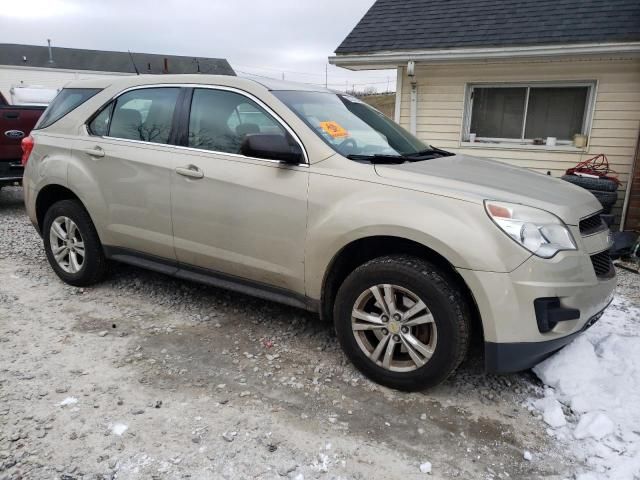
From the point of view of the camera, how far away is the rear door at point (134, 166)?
147 inches

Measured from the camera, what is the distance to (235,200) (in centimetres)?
335

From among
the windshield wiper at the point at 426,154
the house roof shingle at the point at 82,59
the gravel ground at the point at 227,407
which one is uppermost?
the house roof shingle at the point at 82,59

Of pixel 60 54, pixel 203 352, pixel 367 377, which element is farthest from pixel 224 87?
pixel 60 54

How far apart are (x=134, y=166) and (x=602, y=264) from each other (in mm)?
3312

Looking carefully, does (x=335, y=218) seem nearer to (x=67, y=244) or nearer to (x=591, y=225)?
(x=591, y=225)

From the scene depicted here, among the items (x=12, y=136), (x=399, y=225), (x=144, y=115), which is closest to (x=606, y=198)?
→ (x=399, y=225)

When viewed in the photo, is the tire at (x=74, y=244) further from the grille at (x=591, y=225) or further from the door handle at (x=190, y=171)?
the grille at (x=591, y=225)

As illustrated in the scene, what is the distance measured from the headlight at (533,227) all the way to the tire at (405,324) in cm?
44

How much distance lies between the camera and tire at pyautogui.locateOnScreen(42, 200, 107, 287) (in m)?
4.27

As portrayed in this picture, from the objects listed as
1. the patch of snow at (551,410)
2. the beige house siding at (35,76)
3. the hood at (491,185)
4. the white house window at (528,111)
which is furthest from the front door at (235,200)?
the beige house siding at (35,76)

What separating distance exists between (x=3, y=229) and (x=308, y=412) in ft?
19.1

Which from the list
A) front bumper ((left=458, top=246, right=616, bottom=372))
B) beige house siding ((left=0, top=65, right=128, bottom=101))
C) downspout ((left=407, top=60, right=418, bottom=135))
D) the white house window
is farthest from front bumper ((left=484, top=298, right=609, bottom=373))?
beige house siding ((left=0, top=65, right=128, bottom=101))

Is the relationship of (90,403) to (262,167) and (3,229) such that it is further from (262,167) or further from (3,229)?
(3,229)

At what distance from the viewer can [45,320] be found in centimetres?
386
